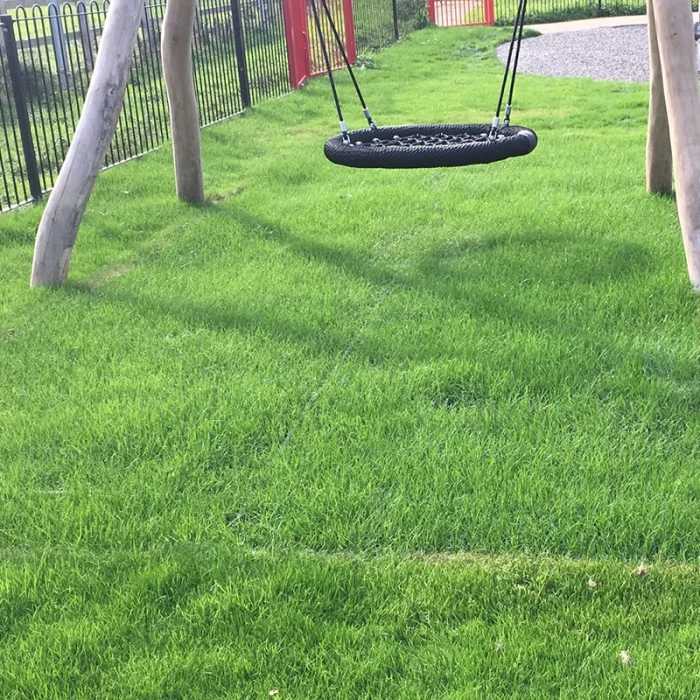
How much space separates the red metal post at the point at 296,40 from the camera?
1244cm

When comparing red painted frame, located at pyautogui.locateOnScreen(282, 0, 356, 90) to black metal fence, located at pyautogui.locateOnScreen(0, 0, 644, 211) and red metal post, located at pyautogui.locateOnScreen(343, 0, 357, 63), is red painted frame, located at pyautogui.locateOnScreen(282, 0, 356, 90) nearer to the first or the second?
black metal fence, located at pyautogui.locateOnScreen(0, 0, 644, 211)

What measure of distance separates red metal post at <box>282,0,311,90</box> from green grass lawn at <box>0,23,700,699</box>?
7.46m

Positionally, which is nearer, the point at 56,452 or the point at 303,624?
the point at 303,624

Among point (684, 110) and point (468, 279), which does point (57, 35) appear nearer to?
point (468, 279)

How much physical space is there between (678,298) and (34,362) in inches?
121

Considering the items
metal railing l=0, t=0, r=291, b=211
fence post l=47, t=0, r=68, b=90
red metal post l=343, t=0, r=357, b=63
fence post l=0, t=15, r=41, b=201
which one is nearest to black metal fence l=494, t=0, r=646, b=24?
red metal post l=343, t=0, r=357, b=63

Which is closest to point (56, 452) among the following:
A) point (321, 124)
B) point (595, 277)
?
point (595, 277)

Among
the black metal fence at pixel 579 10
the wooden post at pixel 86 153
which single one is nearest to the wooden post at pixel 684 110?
the wooden post at pixel 86 153

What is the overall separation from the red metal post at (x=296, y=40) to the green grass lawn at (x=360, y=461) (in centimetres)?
746

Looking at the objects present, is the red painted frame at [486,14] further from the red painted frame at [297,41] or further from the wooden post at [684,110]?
the wooden post at [684,110]

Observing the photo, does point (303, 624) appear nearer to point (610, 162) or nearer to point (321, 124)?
point (610, 162)

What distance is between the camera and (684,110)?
Result: 13.0 feet

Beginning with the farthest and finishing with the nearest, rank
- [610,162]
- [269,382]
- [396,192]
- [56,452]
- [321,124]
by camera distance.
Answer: [321,124] < [610,162] < [396,192] < [269,382] < [56,452]

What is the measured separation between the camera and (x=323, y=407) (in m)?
3.31
